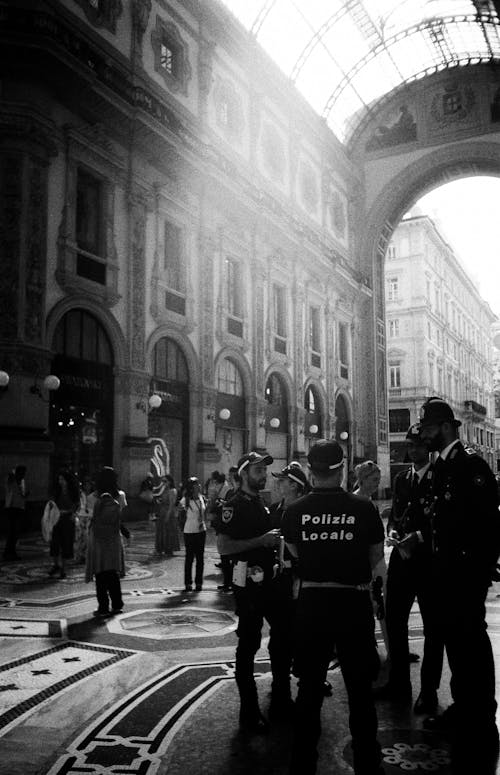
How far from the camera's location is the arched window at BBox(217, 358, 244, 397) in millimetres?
23000

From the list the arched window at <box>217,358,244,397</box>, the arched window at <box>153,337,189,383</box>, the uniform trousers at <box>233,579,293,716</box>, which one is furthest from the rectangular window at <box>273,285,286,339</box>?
the uniform trousers at <box>233,579,293,716</box>

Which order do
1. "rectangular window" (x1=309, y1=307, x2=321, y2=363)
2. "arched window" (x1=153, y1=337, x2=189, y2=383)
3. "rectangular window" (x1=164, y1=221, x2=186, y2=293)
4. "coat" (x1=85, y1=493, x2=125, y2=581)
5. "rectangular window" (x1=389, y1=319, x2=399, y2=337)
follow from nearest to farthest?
"coat" (x1=85, y1=493, x2=125, y2=581) → "arched window" (x1=153, y1=337, x2=189, y2=383) → "rectangular window" (x1=164, y1=221, x2=186, y2=293) → "rectangular window" (x1=309, y1=307, x2=321, y2=363) → "rectangular window" (x1=389, y1=319, x2=399, y2=337)

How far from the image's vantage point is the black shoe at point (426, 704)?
4543 millimetres

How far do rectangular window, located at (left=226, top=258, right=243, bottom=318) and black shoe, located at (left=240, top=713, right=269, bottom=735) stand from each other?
20.3 metres

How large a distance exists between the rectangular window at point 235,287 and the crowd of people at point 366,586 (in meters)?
18.3

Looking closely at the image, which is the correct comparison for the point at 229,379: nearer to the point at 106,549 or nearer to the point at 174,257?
the point at 174,257

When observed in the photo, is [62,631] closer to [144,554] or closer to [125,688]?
[125,688]

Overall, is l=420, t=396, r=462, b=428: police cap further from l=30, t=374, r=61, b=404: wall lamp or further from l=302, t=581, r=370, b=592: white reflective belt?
l=30, t=374, r=61, b=404: wall lamp

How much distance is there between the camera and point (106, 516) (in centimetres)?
797

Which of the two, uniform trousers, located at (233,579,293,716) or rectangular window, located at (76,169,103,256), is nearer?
uniform trousers, located at (233,579,293,716)

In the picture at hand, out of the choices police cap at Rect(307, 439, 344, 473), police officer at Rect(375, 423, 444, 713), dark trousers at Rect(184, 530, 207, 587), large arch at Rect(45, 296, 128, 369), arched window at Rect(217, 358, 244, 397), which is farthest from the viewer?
arched window at Rect(217, 358, 244, 397)

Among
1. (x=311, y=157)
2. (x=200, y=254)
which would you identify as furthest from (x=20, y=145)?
(x=311, y=157)

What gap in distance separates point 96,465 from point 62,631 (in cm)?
1089

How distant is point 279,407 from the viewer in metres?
26.9
